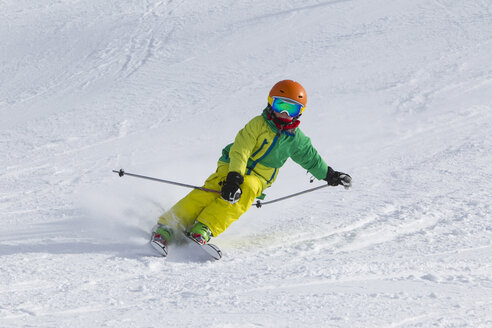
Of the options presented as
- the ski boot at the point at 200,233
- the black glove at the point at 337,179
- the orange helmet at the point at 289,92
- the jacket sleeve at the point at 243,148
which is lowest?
the ski boot at the point at 200,233

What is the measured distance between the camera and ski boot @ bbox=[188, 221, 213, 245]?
13.7ft

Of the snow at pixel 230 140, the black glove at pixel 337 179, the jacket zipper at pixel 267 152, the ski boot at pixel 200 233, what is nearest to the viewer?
the snow at pixel 230 140

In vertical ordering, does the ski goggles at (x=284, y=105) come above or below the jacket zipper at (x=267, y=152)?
above

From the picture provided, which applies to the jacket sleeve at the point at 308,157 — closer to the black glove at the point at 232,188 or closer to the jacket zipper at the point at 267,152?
the jacket zipper at the point at 267,152

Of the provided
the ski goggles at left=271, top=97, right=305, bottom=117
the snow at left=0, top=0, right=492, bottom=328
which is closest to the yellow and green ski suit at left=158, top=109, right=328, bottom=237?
the ski goggles at left=271, top=97, right=305, bottom=117

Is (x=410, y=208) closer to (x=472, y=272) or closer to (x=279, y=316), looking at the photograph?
(x=472, y=272)

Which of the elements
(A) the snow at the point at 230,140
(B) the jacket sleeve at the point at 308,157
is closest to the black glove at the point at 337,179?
(B) the jacket sleeve at the point at 308,157

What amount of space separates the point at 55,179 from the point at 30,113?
10.8 feet

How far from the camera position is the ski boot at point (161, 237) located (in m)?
4.09

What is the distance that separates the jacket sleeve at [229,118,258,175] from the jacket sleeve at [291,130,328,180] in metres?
0.40

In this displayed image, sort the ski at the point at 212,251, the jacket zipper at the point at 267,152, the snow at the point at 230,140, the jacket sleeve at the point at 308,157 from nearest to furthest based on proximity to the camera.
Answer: the snow at the point at 230,140 → the ski at the point at 212,251 → the jacket zipper at the point at 267,152 → the jacket sleeve at the point at 308,157

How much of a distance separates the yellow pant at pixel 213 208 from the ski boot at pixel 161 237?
0.09 meters

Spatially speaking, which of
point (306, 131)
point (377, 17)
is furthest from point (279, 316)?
point (377, 17)

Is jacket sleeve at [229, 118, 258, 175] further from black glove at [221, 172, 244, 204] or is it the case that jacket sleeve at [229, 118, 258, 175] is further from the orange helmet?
the orange helmet
